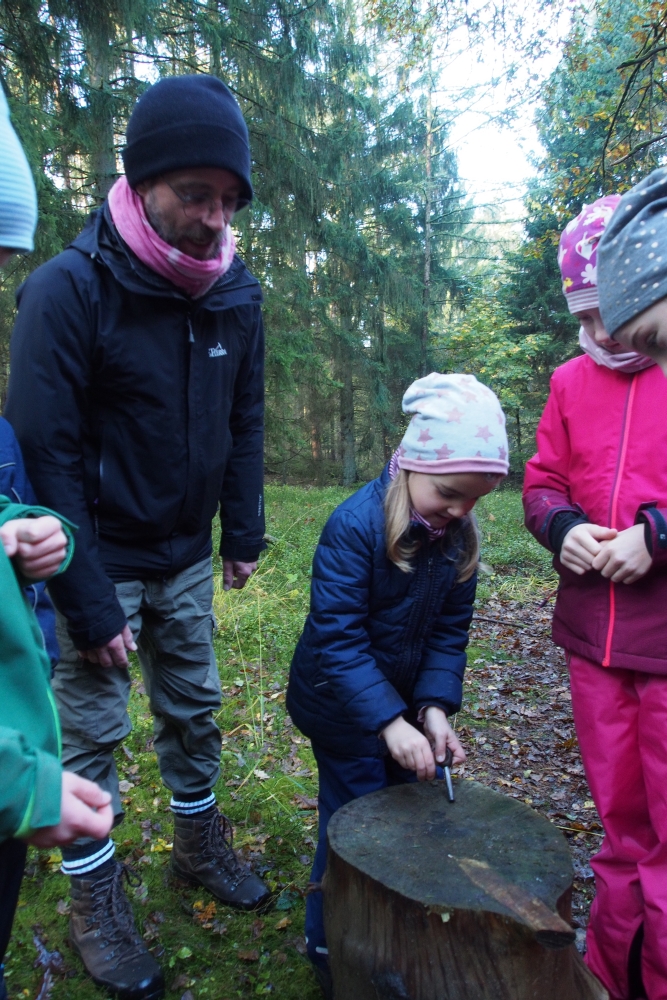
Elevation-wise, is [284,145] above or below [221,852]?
above

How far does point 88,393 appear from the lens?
2090 millimetres

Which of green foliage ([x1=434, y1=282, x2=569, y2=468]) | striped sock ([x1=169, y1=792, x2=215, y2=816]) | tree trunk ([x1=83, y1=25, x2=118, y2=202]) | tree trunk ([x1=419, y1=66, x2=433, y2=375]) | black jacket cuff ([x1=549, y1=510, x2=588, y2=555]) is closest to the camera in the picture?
black jacket cuff ([x1=549, y1=510, x2=588, y2=555])

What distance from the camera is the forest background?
638 cm

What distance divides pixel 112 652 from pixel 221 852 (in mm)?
1129

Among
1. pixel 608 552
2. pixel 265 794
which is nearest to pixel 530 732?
pixel 265 794

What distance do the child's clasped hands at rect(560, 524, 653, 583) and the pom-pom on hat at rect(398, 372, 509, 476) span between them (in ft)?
1.06

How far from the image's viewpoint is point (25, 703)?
3.91ft

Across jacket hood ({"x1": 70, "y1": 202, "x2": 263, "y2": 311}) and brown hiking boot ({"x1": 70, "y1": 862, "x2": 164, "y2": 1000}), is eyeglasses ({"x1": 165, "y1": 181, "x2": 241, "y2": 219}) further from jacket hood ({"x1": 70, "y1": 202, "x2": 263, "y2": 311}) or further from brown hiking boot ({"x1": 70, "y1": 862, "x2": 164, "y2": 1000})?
brown hiking boot ({"x1": 70, "y1": 862, "x2": 164, "y2": 1000})

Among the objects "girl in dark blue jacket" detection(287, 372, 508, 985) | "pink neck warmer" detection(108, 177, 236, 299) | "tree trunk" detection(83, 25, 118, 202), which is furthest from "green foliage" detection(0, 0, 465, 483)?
"girl in dark blue jacket" detection(287, 372, 508, 985)

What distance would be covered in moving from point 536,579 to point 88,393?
23.7ft

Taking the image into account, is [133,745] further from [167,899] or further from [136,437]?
[136,437]

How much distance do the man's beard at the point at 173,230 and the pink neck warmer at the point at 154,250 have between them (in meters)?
0.02

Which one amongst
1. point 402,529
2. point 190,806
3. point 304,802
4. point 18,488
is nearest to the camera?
point 18,488

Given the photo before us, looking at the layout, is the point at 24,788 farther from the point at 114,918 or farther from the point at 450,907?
the point at 114,918
